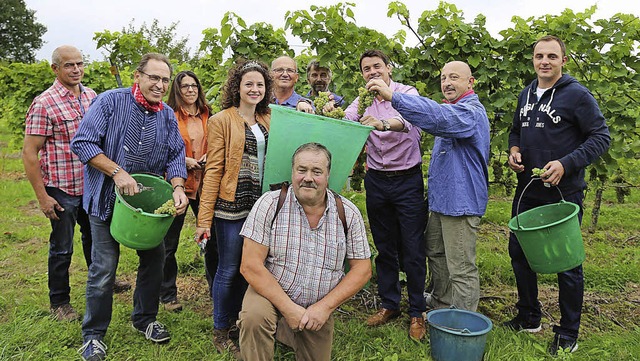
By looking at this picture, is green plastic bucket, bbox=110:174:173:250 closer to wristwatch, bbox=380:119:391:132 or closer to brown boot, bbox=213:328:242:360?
brown boot, bbox=213:328:242:360

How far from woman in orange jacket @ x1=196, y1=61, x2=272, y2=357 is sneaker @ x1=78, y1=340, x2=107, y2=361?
683 mm

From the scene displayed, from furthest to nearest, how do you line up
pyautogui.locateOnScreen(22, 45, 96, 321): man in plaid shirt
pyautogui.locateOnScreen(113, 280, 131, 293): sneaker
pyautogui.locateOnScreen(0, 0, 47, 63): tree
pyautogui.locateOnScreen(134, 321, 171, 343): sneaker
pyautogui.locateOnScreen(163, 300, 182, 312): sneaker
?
pyautogui.locateOnScreen(0, 0, 47, 63): tree < pyautogui.locateOnScreen(113, 280, 131, 293): sneaker < pyautogui.locateOnScreen(163, 300, 182, 312): sneaker < pyautogui.locateOnScreen(22, 45, 96, 321): man in plaid shirt < pyautogui.locateOnScreen(134, 321, 171, 343): sneaker

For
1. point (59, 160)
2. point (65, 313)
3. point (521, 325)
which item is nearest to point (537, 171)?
point (521, 325)

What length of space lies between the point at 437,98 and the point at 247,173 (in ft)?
5.94

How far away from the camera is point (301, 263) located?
265 centimetres

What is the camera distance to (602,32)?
3889 millimetres

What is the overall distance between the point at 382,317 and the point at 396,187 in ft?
3.27

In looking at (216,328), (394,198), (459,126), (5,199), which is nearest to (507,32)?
(459,126)

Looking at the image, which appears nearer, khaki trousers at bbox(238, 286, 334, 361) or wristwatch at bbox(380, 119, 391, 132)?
khaki trousers at bbox(238, 286, 334, 361)

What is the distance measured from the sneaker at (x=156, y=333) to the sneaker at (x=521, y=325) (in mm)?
2409

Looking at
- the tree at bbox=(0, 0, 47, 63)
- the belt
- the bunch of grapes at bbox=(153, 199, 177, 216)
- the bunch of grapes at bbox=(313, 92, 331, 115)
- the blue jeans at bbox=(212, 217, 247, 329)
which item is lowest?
the blue jeans at bbox=(212, 217, 247, 329)

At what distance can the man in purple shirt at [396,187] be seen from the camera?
131 inches

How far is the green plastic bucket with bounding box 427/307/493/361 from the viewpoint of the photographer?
2.83 m

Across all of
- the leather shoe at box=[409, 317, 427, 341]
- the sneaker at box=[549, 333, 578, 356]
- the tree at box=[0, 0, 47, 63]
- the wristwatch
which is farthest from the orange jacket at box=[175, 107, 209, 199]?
the tree at box=[0, 0, 47, 63]
